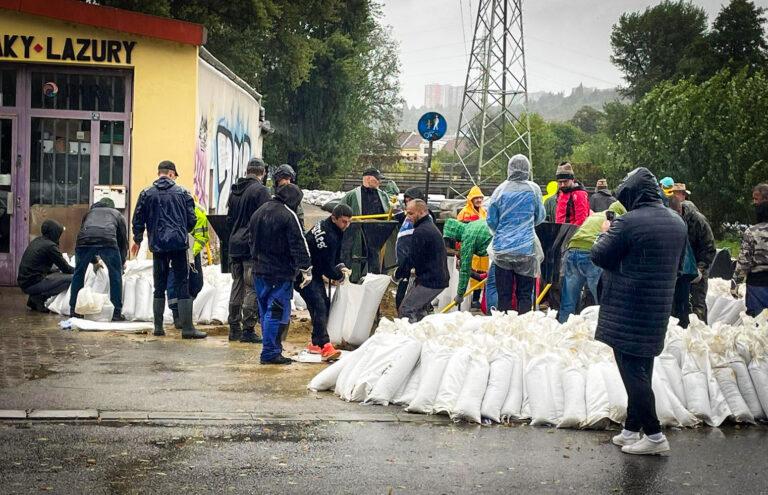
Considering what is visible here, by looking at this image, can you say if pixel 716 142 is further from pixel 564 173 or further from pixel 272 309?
pixel 272 309

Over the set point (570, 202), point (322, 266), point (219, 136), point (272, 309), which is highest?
point (219, 136)

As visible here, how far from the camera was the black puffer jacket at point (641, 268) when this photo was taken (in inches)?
305

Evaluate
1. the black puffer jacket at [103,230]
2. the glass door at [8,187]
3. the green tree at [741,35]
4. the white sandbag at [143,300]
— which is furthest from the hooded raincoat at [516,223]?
the green tree at [741,35]

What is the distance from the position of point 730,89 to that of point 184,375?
149 ft

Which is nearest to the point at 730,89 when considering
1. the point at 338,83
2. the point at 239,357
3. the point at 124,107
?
the point at 338,83

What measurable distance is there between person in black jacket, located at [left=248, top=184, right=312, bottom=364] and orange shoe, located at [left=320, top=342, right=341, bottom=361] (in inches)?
15.4

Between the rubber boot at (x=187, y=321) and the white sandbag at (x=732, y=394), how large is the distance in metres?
5.87

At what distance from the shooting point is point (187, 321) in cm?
1280

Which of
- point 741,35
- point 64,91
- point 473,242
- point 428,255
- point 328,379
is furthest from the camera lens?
point 741,35

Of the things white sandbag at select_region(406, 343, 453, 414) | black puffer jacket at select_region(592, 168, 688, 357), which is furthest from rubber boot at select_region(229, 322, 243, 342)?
black puffer jacket at select_region(592, 168, 688, 357)

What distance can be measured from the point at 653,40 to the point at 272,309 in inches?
3352

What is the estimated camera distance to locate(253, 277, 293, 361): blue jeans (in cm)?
1098

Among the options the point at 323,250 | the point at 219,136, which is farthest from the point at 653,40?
the point at 323,250

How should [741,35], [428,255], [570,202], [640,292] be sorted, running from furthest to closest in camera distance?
[741,35]
[570,202]
[428,255]
[640,292]
